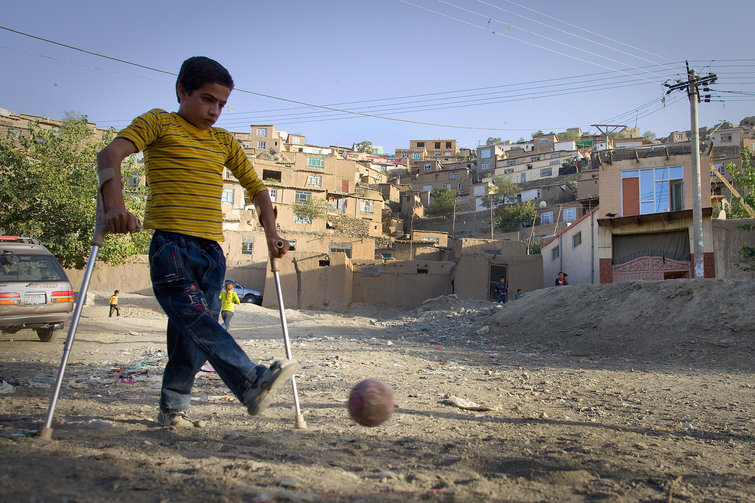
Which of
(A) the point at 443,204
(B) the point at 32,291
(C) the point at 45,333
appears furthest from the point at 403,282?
(A) the point at 443,204

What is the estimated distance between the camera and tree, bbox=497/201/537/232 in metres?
48.5

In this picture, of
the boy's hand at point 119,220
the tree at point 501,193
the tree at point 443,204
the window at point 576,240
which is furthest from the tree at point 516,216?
the boy's hand at point 119,220

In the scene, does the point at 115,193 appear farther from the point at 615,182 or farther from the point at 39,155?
the point at 615,182

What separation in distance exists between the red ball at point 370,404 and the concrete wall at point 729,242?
22563 mm

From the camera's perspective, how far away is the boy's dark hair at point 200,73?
293cm

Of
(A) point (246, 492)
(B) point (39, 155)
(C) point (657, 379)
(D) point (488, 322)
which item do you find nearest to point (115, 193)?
(A) point (246, 492)

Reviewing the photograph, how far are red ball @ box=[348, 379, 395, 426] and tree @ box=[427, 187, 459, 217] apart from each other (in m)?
52.3

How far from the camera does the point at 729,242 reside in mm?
21375

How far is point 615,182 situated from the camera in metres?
24.5

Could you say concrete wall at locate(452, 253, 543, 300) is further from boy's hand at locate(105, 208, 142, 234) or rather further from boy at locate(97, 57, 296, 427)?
boy's hand at locate(105, 208, 142, 234)

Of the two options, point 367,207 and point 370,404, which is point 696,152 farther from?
point 367,207

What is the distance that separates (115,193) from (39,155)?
53.8 ft

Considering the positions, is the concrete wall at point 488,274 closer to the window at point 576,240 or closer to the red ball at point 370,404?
the window at point 576,240

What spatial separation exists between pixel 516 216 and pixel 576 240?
Result: 22642 millimetres
